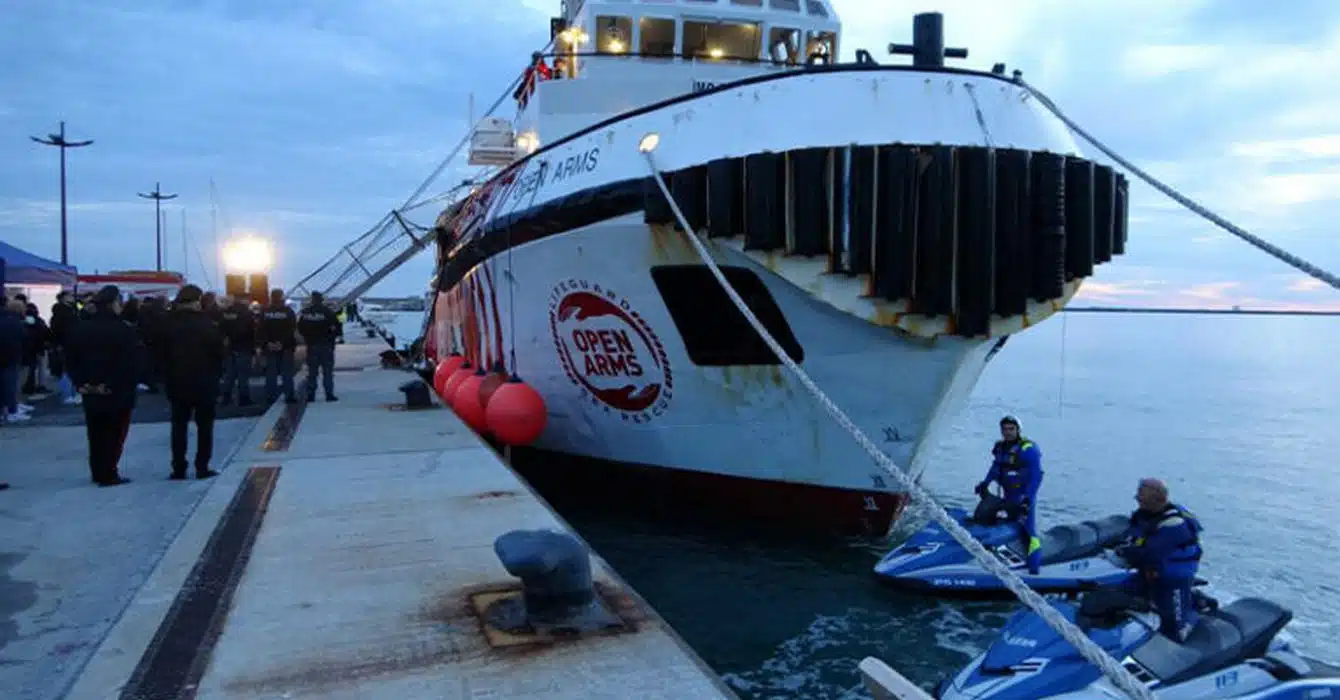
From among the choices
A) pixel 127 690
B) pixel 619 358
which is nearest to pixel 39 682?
pixel 127 690

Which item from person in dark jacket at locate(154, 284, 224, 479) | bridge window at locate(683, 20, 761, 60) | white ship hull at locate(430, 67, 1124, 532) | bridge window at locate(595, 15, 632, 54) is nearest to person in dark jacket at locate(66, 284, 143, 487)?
person in dark jacket at locate(154, 284, 224, 479)

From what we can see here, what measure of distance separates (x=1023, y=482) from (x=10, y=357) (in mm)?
9357

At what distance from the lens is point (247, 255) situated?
1916 cm

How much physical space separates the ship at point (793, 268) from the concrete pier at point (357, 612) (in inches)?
71.8

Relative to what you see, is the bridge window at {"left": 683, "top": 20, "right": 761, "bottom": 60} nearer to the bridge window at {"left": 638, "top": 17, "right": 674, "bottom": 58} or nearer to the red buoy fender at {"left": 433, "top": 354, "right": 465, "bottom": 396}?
the bridge window at {"left": 638, "top": 17, "right": 674, "bottom": 58}

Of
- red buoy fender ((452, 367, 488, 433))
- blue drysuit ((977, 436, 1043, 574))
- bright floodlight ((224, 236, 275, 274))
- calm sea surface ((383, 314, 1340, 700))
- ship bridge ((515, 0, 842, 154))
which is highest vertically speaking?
ship bridge ((515, 0, 842, 154))

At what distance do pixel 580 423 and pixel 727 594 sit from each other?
7.46 ft

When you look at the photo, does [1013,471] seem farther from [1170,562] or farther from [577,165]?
[577,165]

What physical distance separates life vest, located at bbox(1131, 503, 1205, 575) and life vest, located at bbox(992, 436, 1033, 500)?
2485 millimetres

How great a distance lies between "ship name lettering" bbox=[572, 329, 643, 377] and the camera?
25.7ft

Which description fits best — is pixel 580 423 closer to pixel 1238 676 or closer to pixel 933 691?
pixel 933 691

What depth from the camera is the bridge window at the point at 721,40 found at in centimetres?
1045

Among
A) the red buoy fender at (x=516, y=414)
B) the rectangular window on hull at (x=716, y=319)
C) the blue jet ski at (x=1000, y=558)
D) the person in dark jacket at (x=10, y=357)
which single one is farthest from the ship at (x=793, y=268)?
the person in dark jacket at (x=10, y=357)

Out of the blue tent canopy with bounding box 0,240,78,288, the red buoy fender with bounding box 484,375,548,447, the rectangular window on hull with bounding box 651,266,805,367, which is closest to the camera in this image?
the rectangular window on hull with bounding box 651,266,805,367
